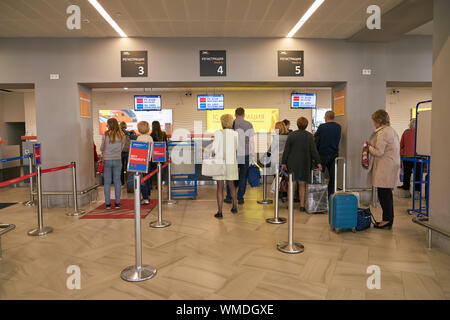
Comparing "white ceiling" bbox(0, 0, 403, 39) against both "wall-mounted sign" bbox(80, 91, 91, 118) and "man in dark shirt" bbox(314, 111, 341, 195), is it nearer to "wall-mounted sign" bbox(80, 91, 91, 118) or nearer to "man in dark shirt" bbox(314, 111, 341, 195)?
"wall-mounted sign" bbox(80, 91, 91, 118)

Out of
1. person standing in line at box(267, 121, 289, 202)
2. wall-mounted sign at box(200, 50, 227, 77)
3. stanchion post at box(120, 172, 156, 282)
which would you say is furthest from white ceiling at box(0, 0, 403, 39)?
stanchion post at box(120, 172, 156, 282)

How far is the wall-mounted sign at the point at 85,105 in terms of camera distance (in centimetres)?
601

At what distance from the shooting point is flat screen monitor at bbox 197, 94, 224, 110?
10.6 meters

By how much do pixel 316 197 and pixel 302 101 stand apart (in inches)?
238

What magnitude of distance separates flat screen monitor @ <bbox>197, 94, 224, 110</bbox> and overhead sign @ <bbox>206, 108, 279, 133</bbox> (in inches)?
73.6

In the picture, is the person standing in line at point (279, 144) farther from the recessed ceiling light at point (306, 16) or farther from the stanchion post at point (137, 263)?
the stanchion post at point (137, 263)

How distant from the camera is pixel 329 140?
18.3 ft

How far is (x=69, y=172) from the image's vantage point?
598 cm

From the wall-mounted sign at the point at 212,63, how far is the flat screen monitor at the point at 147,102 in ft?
17.3

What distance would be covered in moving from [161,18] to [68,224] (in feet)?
11.3

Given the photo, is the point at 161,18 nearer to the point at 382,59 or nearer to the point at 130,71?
the point at 130,71

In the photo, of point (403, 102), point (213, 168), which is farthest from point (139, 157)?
point (403, 102)

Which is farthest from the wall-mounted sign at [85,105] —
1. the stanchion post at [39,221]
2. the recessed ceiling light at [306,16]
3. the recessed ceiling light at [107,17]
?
the recessed ceiling light at [306,16]
